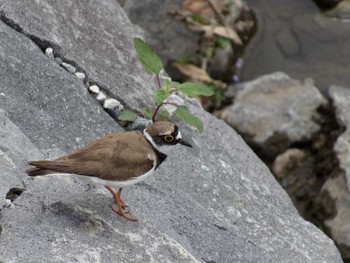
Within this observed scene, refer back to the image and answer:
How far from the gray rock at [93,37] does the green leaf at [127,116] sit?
268 millimetres

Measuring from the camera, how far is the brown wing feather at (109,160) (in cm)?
472

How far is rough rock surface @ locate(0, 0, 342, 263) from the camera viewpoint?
15.6 feet

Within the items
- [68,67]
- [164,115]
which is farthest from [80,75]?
[164,115]

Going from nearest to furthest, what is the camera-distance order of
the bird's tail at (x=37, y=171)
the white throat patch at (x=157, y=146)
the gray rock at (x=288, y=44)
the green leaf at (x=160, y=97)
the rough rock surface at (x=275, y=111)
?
the bird's tail at (x=37, y=171), the white throat patch at (x=157, y=146), the green leaf at (x=160, y=97), the rough rock surface at (x=275, y=111), the gray rock at (x=288, y=44)

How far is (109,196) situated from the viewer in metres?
5.39

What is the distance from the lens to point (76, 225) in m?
4.81

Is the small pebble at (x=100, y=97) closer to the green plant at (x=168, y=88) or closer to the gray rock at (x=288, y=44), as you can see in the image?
the green plant at (x=168, y=88)

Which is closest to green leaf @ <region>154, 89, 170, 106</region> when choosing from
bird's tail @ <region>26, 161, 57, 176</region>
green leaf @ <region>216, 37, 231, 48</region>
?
bird's tail @ <region>26, 161, 57, 176</region>

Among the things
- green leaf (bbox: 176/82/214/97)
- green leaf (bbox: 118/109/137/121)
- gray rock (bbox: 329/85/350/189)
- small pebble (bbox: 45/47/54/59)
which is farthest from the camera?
gray rock (bbox: 329/85/350/189)

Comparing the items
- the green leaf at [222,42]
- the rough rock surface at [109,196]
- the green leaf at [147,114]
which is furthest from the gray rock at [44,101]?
the green leaf at [222,42]

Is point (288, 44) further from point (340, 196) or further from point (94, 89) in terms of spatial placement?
point (94, 89)

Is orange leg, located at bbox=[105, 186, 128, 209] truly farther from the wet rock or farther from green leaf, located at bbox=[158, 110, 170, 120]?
the wet rock

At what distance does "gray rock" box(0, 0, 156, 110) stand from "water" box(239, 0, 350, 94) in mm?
4199

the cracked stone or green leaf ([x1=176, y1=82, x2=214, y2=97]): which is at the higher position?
green leaf ([x1=176, y1=82, x2=214, y2=97])
